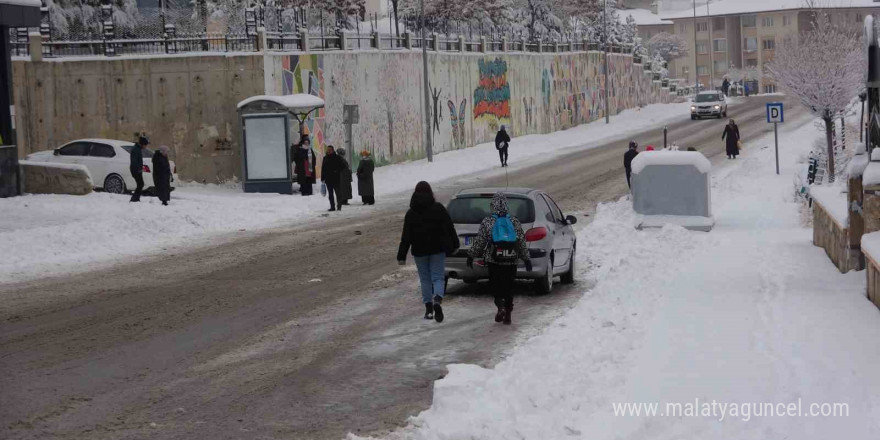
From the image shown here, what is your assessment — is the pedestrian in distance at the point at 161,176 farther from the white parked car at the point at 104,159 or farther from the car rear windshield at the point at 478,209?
the car rear windshield at the point at 478,209

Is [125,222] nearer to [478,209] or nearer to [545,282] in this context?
[478,209]

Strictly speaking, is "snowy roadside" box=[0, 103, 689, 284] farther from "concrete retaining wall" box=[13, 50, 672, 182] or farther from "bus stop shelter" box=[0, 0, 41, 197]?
"concrete retaining wall" box=[13, 50, 672, 182]

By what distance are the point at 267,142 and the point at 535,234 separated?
19544mm

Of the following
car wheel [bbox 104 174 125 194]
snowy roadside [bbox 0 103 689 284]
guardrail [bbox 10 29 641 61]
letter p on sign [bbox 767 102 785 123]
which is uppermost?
guardrail [bbox 10 29 641 61]

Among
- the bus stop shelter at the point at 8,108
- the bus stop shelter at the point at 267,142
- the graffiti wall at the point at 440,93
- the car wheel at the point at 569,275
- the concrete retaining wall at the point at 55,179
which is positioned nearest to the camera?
the car wheel at the point at 569,275

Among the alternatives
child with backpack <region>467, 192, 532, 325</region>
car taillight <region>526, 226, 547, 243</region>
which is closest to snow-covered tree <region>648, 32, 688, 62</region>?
car taillight <region>526, 226, 547, 243</region>

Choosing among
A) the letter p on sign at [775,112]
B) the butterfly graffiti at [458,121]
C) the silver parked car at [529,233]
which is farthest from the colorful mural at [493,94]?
the silver parked car at [529,233]

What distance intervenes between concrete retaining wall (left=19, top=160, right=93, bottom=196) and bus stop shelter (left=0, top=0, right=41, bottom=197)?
2.15 ft

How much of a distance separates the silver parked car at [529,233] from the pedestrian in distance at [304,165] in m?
16.6

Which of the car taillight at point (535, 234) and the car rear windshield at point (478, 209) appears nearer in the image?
the car taillight at point (535, 234)

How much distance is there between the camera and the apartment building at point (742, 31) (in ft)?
455

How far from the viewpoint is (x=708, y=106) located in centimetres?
7175

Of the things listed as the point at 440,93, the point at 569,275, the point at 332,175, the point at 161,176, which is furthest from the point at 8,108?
the point at 440,93

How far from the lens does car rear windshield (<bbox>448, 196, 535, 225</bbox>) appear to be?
655 inches
